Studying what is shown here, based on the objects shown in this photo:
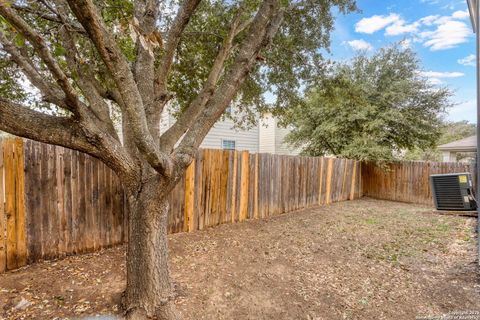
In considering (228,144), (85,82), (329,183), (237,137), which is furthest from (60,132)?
(237,137)

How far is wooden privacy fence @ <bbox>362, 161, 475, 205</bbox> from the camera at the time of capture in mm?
8812

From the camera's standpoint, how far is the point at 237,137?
12.3m

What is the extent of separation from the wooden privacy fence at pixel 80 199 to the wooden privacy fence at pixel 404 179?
666 cm

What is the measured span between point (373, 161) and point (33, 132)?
10.4m

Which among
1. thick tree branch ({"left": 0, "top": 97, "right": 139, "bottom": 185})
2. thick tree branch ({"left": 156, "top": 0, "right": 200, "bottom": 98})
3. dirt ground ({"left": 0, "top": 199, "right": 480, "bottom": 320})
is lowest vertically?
dirt ground ({"left": 0, "top": 199, "right": 480, "bottom": 320})

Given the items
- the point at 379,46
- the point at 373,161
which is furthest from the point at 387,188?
the point at 379,46

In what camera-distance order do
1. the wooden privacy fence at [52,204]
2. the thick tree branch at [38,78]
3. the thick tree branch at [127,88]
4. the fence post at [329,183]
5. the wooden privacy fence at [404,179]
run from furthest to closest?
the wooden privacy fence at [404,179]
the fence post at [329,183]
the wooden privacy fence at [52,204]
the thick tree branch at [38,78]
the thick tree branch at [127,88]

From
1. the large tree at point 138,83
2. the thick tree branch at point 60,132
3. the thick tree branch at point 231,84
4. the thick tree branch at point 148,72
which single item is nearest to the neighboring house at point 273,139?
the large tree at point 138,83

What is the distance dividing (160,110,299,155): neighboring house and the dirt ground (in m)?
6.48

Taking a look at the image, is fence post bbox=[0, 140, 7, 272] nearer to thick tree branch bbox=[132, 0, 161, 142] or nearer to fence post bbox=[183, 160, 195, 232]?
thick tree branch bbox=[132, 0, 161, 142]

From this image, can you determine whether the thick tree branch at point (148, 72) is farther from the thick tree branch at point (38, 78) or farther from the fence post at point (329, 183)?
the fence post at point (329, 183)

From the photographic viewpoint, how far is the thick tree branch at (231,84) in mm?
2506

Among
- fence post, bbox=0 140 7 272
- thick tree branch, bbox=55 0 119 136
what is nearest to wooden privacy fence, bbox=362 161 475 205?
thick tree branch, bbox=55 0 119 136

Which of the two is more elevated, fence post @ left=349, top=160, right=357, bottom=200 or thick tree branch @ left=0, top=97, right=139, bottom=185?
thick tree branch @ left=0, top=97, right=139, bottom=185
